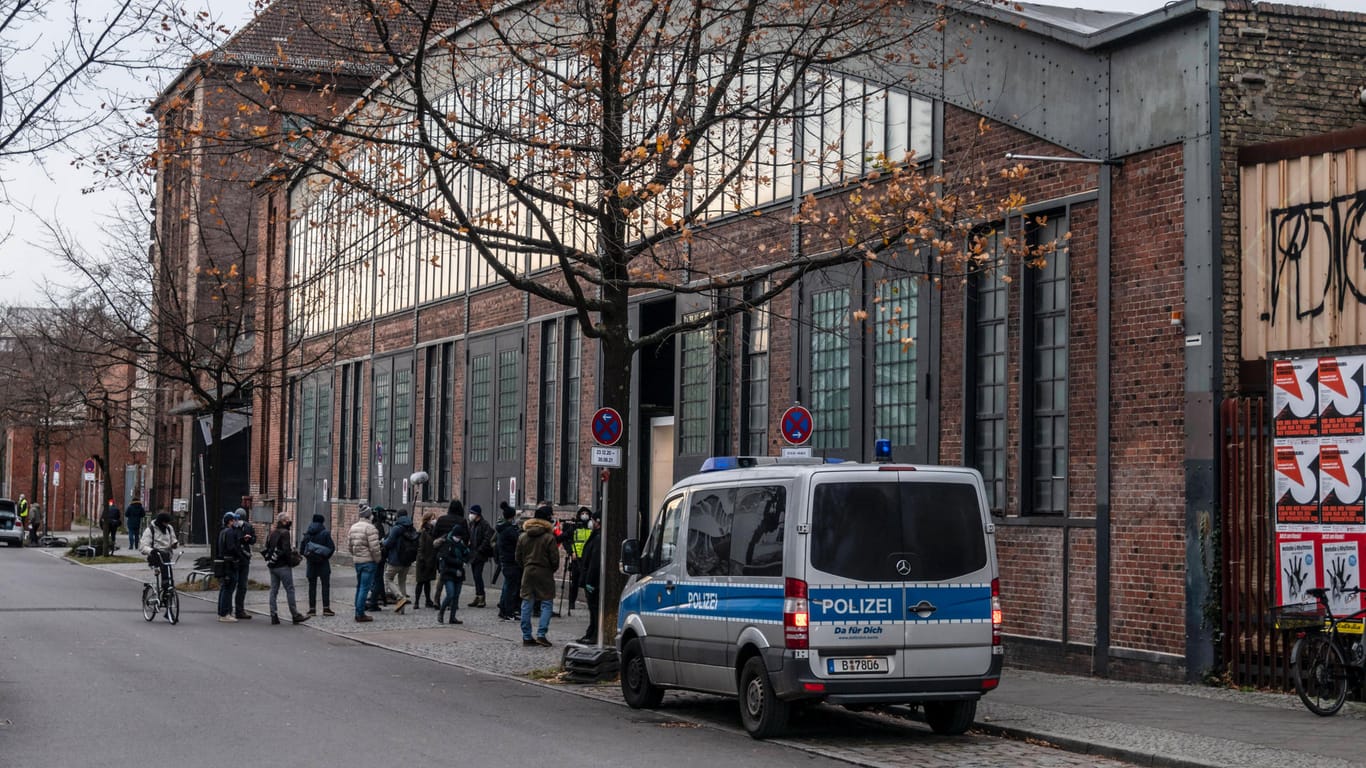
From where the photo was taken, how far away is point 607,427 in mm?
17578

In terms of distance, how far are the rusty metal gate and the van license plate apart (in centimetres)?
487

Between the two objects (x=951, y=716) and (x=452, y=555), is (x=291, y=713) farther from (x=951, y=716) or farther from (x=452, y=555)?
(x=452, y=555)

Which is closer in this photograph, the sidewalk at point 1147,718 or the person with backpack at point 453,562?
the sidewalk at point 1147,718

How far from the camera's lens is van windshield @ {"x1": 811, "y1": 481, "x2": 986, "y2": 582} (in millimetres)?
12375

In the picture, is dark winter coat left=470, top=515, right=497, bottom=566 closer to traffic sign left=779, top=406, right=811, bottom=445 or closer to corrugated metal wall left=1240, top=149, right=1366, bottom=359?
traffic sign left=779, top=406, right=811, bottom=445

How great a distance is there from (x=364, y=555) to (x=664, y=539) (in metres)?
11.5

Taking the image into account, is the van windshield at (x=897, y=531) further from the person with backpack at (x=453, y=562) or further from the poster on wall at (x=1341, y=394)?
the person with backpack at (x=453, y=562)

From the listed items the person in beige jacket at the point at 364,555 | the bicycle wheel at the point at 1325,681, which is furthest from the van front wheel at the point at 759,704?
the person in beige jacket at the point at 364,555

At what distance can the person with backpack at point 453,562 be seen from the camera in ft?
80.6

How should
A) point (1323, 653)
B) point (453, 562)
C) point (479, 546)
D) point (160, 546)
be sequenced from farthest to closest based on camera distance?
point (479, 546) → point (160, 546) → point (453, 562) → point (1323, 653)

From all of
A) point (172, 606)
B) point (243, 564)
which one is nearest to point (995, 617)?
point (243, 564)

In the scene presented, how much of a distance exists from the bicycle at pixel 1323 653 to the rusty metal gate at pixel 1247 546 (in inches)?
42.5

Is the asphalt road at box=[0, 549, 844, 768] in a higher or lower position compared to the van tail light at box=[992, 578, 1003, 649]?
lower

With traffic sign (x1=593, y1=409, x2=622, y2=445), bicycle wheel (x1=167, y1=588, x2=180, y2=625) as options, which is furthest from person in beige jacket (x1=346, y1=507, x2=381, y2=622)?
traffic sign (x1=593, y1=409, x2=622, y2=445)
